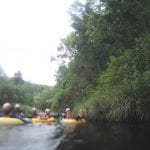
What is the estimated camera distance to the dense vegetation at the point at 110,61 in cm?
2080

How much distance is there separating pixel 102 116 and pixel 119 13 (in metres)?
7.79

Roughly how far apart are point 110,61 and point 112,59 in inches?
188

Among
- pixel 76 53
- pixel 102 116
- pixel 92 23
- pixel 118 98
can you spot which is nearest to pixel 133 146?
pixel 118 98

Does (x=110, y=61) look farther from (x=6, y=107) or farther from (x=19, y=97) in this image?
(x=19, y=97)

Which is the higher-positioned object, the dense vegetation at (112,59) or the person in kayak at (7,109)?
the dense vegetation at (112,59)

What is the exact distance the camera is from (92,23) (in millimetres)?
28312

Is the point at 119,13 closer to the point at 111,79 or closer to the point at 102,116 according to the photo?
the point at 111,79

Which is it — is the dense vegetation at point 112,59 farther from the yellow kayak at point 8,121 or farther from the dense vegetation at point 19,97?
the dense vegetation at point 19,97

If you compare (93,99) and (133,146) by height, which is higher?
(93,99)

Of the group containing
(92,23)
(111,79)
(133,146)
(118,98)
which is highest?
(92,23)

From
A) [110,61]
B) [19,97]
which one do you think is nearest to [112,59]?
[110,61]

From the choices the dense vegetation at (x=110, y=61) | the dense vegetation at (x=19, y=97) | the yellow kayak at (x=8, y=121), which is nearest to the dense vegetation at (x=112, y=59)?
the dense vegetation at (x=110, y=61)

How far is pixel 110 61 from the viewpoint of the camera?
28.8m

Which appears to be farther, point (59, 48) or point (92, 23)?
point (59, 48)
